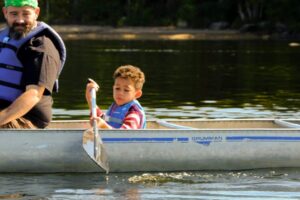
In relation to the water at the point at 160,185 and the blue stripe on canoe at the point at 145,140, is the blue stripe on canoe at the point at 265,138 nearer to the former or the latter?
the water at the point at 160,185

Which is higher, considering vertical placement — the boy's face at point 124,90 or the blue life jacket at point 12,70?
the blue life jacket at point 12,70

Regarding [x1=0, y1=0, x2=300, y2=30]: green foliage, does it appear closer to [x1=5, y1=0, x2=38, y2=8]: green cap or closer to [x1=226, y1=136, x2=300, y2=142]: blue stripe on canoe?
[x1=226, y1=136, x2=300, y2=142]: blue stripe on canoe

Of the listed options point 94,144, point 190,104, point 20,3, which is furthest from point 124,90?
point 190,104

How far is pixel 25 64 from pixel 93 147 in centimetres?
105

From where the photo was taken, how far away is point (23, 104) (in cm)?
1103

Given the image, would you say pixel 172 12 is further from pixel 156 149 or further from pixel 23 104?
pixel 23 104

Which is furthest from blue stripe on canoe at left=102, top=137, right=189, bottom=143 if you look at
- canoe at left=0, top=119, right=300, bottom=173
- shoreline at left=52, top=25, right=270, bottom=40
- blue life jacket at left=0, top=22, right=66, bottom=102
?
shoreline at left=52, top=25, right=270, bottom=40

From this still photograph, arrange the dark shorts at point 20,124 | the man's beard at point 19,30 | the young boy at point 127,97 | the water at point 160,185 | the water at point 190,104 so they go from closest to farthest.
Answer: the water at point 160,185 → the water at point 190,104 → the man's beard at point 19,30 → the dark shorts at point 20,124 → the young boy at point 127,97

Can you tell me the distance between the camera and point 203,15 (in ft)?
289

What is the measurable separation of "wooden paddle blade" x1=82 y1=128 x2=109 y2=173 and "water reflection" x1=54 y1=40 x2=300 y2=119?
728 cm

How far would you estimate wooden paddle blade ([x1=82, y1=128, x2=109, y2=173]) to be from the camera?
11148 millimetres

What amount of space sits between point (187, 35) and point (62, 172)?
221 ft

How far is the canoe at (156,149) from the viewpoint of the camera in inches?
444

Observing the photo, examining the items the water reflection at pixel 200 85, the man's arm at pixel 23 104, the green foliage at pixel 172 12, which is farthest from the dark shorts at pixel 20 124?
the green foliage at pixel 172 12
